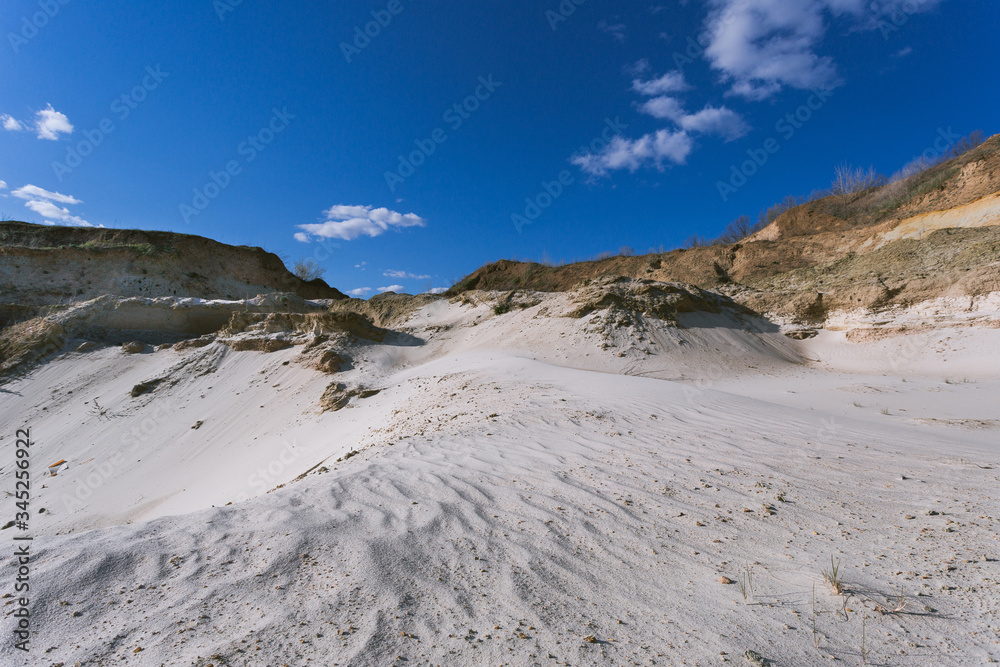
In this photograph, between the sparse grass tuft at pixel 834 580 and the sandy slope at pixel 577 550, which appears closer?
the sandy slope at pixel 577 550

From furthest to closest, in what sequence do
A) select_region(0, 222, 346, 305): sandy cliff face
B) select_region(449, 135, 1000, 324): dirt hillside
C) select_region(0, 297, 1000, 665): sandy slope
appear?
select_region(0, 222, 346, 305): sandy cliff face < select_region(449, 135, 1000, 324): dirt hillside < select_region(0, 297, 1000, 665): sandy slope

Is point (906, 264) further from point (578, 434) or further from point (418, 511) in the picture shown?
point (418, 511)

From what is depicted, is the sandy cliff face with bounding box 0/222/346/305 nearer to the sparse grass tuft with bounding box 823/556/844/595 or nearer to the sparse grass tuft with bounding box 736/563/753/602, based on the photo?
the sparse grass tuft with bounding box 736/563/753/602

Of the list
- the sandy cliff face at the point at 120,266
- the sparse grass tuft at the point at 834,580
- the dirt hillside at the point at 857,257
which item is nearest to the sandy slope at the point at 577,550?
the sparse grass tuft at the point at 834,580

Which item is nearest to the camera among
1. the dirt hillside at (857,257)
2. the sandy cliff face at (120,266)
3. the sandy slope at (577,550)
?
the sandy slope at (577,550)

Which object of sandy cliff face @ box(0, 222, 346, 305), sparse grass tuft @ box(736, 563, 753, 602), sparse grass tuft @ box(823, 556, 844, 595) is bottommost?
sparse grass tuft @ box(736, 563, 753, 602)

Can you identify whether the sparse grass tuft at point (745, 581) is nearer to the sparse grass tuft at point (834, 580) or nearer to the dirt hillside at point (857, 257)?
the sparse grass tuft at point (834, 580)

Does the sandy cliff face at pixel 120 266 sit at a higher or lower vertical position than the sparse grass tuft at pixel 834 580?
higher

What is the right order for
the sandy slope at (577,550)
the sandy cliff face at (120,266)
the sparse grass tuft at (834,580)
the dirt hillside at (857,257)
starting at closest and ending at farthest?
the sandy slope at (577,550)
the sparse grass tuft at (834,580)
the dirt hillside at (857,257)
the sandy cliff face at (120,266)

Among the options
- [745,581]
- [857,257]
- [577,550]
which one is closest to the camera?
[745,581]

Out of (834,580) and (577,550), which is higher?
(834,580)

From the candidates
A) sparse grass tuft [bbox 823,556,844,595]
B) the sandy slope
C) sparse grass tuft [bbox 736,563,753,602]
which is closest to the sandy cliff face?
the sandy slope

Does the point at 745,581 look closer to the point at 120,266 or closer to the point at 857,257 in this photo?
the point at 857,257

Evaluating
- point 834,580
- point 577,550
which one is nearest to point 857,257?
point 834,580
